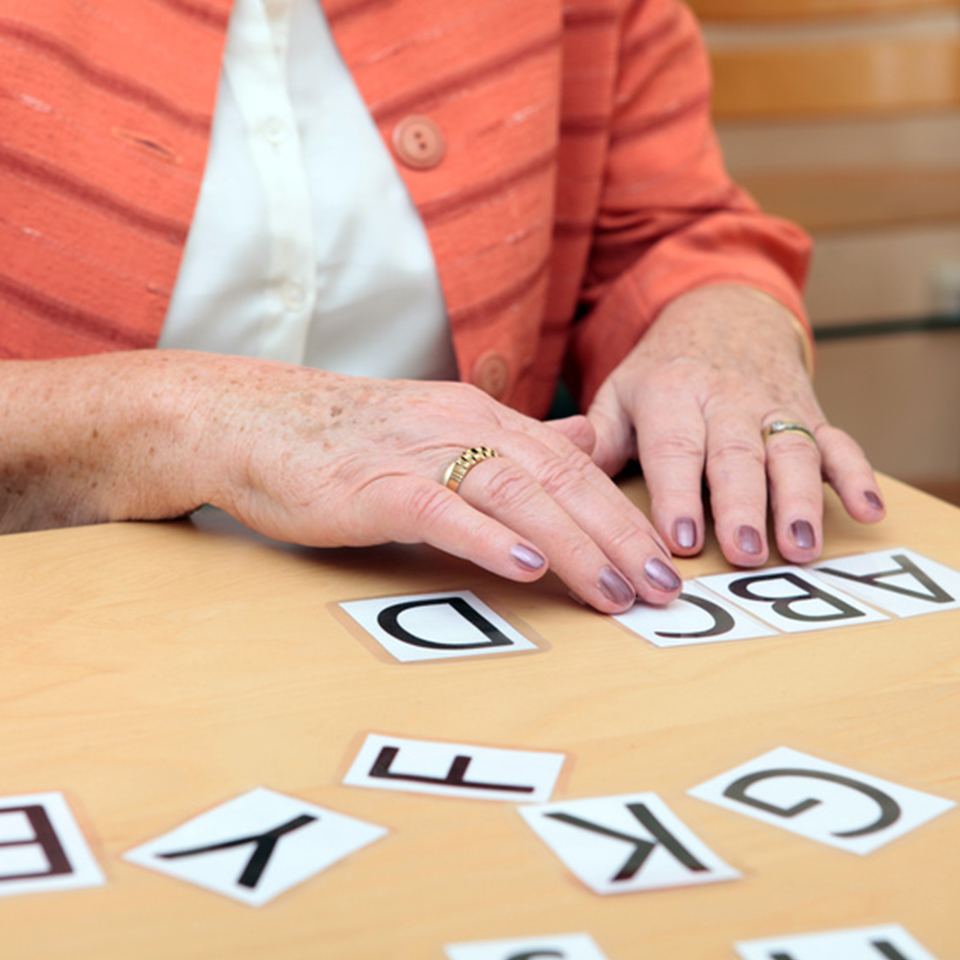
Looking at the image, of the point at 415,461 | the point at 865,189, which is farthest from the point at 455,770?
the point at 865,189

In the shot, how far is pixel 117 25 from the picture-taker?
3.10ft

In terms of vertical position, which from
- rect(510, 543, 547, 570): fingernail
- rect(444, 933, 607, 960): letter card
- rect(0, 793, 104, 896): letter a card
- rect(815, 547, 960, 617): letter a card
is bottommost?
rect(0, 793, 104, 896): letter a card

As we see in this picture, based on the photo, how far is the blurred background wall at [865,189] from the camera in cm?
210

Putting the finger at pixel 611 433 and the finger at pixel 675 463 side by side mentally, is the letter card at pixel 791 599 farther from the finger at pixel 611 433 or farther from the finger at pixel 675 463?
the finger at pixel 611 433

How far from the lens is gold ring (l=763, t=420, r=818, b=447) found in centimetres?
86

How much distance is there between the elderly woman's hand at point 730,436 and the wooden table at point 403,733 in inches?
1.3

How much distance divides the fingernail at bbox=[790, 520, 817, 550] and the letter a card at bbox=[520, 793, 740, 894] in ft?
0.97

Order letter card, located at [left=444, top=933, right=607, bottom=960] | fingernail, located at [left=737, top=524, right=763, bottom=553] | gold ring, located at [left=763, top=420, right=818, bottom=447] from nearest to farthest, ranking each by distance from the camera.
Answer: letter card, located at [left=444, top=933, right=607, bottom=960] < fingernail, located at [left=737, top=524, right=763, bottom=553] < gold ring, located at [left=763, top=420, right=818, bottom=447]

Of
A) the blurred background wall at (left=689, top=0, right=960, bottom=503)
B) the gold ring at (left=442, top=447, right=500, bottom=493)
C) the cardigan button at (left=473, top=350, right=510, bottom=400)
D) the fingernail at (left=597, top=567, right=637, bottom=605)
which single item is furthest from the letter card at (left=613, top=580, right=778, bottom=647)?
the blurred background wall at (left=689, top=0, right=960, bottom=503)

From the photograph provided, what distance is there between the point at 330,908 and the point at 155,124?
0.68m

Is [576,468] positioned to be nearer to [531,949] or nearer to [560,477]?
[560,477]

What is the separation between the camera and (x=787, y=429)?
2.82 ft

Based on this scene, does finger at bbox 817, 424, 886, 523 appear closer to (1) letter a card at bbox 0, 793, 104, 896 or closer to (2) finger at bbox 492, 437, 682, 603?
(2) finger at bbox 492, 437, 682, 603

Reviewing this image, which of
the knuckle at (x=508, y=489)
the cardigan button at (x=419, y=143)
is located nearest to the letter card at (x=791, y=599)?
the knuckle at (x=508, y=489)
